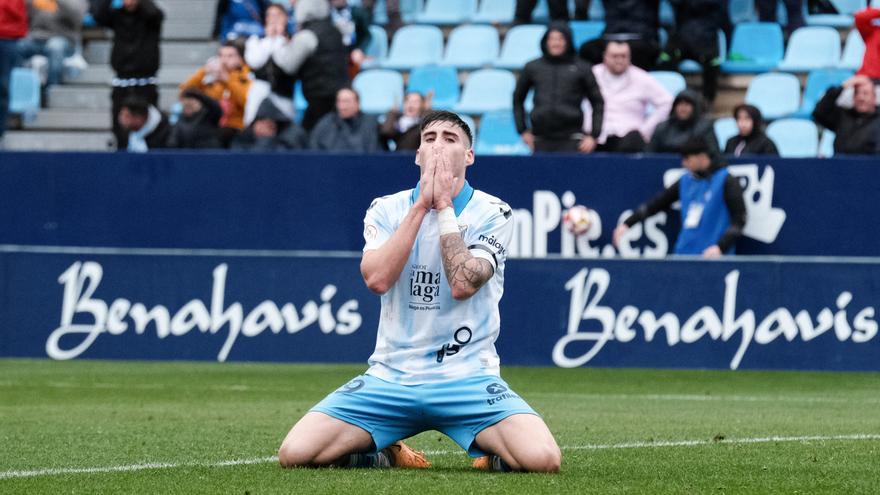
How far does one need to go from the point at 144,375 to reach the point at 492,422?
682 cm

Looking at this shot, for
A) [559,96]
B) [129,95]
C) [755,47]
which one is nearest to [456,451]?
[559,96]

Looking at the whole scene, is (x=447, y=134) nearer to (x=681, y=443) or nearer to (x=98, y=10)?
(x=681, y=443)

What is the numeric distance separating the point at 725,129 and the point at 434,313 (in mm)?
11122

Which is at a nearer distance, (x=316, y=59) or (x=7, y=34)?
(x=7, y=34)

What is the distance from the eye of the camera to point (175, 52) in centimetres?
2098

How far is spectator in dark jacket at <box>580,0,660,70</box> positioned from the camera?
17.5m

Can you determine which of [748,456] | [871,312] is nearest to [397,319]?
[748,456]

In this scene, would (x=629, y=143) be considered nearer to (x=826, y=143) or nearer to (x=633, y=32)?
(x=633, y=32)

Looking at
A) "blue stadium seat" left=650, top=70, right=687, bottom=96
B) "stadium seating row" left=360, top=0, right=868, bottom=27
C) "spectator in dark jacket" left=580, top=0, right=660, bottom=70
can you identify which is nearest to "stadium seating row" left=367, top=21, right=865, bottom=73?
"stadium seating row" left=360, top=0, right=868, bottom=27

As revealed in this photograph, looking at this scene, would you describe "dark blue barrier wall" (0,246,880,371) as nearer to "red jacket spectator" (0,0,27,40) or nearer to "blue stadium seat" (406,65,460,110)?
"red jacket spectator" (0,0,27,40)

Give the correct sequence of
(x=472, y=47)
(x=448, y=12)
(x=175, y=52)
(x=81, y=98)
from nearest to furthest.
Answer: (x=472, y=47), (x=448, y=12), (x=81, y=98), (x=175, y=52)

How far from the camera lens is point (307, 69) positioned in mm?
17141

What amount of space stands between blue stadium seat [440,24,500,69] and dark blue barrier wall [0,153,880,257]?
4.08 m

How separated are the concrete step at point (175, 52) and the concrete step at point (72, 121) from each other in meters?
1.05
